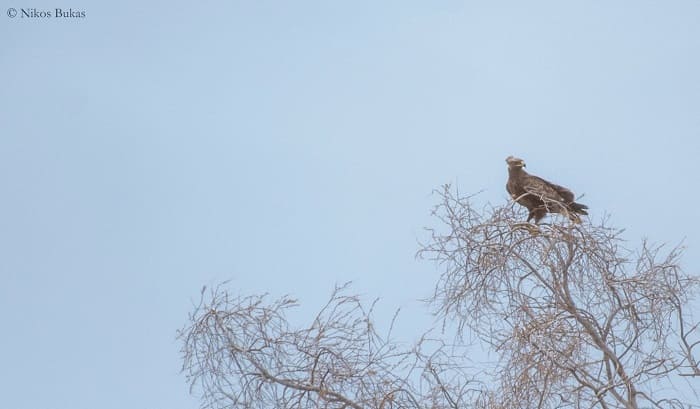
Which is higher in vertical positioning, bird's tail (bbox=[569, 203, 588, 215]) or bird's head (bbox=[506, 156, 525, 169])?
bird's head (bbox=[506, 156, 525, 169])

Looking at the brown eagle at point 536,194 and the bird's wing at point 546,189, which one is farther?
the bird's wing at point 546,189

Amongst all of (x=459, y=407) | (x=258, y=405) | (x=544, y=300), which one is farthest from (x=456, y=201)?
(x=258, y=405)

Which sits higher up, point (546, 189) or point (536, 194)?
point (546, 189)

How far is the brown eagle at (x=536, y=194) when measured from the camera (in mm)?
8227

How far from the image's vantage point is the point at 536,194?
820cm

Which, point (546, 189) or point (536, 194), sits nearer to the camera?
point (536, 194)

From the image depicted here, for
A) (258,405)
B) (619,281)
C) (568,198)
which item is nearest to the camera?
(258,405)

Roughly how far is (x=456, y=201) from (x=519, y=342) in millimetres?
900

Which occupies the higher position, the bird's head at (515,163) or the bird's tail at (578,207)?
the bird's head at (515,163)

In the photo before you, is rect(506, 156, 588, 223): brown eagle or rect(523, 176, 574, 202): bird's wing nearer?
rect(506, 156, 588, 223): brown eagle

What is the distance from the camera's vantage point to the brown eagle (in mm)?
8227

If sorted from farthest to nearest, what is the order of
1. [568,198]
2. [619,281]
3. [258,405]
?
1. [568,198]
2. [619,281]
3. [258,405]

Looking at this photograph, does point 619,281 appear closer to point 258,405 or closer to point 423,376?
point 423,376

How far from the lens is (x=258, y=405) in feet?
20.6
